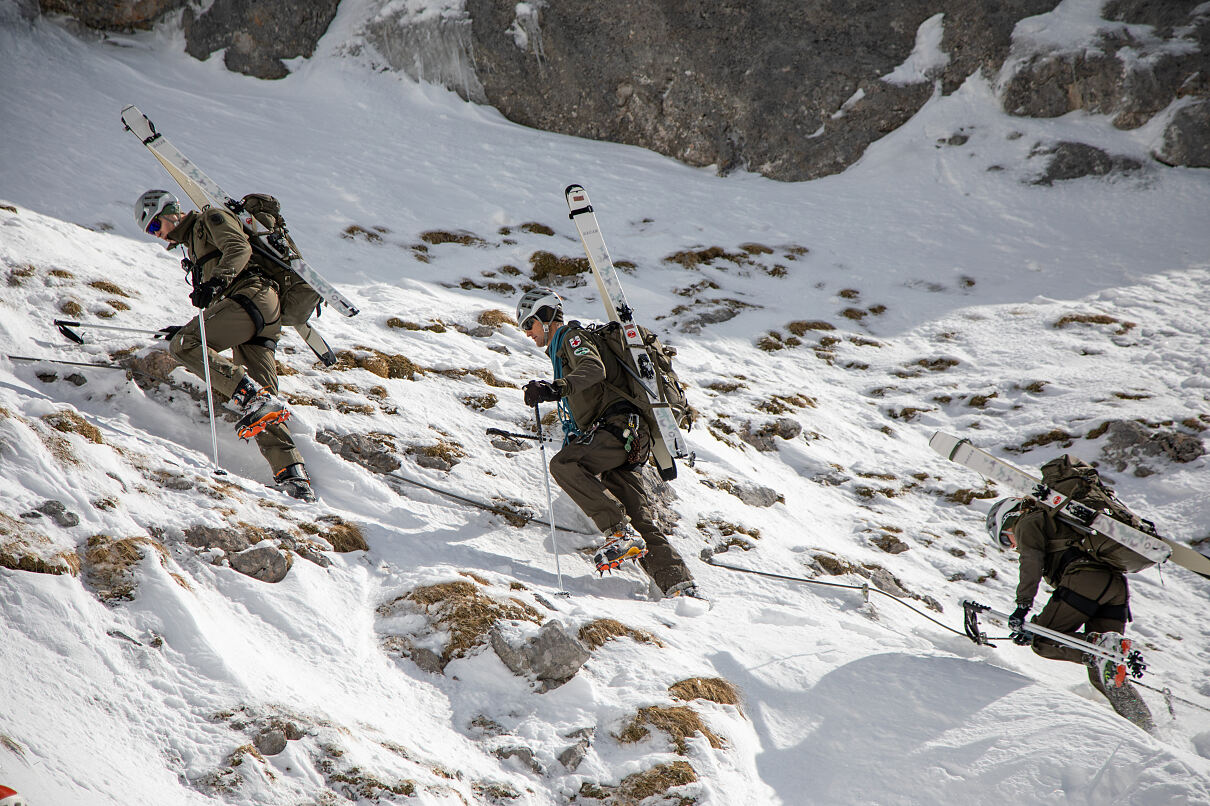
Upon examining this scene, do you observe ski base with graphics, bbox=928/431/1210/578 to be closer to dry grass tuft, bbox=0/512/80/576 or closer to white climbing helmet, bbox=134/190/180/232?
dry grass tuft, bbox=0/512/80/576

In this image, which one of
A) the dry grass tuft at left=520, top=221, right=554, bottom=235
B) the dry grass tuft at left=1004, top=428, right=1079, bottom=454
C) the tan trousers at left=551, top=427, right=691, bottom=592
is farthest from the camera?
the dry grass tuft at left=520, top=221, right=554, bottom=235

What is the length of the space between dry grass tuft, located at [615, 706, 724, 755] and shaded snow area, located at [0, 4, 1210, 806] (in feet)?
0.08

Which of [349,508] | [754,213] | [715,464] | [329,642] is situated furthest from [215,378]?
[754,213]

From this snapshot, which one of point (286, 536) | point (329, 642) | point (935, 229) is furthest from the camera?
point (935, 229)

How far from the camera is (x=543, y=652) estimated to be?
510 cm

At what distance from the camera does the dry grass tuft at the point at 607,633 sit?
5566 mm

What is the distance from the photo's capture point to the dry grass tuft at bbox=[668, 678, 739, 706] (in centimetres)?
518

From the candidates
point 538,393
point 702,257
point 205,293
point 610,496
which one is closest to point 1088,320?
point 702,257

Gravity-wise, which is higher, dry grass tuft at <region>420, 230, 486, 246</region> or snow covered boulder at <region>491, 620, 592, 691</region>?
dry grass tuft at <region>420, 230, 486, 246</region>

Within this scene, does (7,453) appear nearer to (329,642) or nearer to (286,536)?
(286,536)

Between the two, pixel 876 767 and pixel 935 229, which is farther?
pixel 935 229

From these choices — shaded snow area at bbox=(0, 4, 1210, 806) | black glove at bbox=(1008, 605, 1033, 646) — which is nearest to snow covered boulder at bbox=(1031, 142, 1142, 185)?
shaded snow area at bbox=(0, 4, 1210, 806)

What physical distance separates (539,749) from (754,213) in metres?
17.4

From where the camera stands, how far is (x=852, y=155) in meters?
22.6
